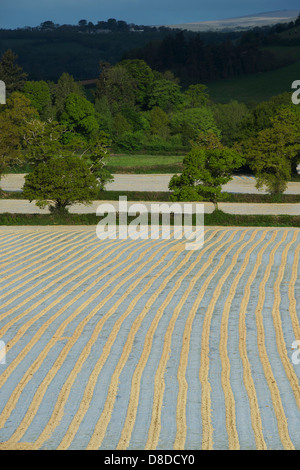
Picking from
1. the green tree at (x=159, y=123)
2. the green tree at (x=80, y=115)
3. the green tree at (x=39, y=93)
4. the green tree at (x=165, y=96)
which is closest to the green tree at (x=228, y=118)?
the green tree at (x=159, y=123)

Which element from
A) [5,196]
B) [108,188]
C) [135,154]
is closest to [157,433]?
[5,196]

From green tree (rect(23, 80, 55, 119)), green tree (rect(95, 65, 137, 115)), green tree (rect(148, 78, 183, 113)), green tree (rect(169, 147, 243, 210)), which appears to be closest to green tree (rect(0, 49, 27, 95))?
green tree (rect(23, 80, 55, 119))

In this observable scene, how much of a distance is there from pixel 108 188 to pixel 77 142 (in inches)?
740

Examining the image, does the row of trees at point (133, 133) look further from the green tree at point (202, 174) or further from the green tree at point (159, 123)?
the green tree at point (159, 123)

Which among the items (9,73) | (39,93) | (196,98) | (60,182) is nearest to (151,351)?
(60,182)

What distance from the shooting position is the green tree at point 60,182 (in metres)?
44.8

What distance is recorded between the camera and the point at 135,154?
9969cm

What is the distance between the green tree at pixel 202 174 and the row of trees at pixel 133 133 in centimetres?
9

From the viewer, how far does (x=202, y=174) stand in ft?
158

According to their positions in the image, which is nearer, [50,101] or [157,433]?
[157,433]

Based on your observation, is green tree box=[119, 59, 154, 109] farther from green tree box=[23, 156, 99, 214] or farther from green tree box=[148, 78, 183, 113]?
green tree box=[23, 156, 99, 214]

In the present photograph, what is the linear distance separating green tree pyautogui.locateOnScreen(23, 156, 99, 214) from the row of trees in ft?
0.29

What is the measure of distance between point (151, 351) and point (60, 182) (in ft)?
107
